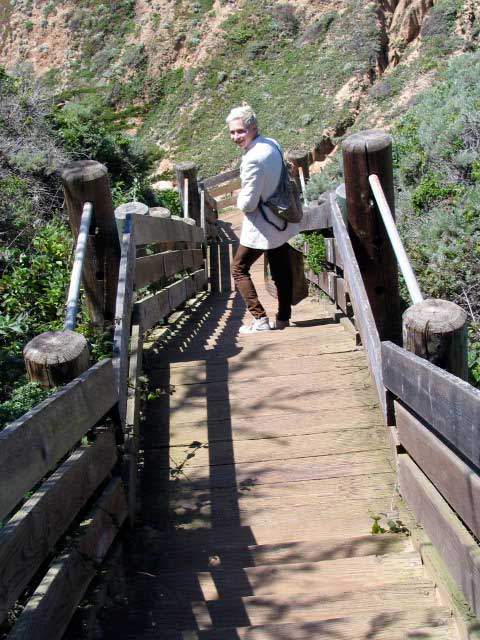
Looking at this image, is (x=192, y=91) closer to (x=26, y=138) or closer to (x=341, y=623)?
(x=26, y=138)

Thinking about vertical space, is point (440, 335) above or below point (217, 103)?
below

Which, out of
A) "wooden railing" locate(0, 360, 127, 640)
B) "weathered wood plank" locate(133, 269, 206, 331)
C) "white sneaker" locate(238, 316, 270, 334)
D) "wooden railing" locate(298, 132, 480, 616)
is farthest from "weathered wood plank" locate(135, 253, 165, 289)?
"wooden railing" locate(0, 360, 127, 640)

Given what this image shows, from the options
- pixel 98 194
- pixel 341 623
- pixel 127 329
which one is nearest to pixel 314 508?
pixel 341 623

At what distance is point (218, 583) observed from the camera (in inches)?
120

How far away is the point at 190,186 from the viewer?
40.9 ft

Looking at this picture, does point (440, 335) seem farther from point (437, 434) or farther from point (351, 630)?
point (351, 630)

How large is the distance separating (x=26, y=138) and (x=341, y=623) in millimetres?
8215

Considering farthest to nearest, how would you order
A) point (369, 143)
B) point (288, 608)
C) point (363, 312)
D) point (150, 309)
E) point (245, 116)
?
point (245, 116)
point (150, 309)
point (369, 143)
point (363, 312)
point (288, 608)

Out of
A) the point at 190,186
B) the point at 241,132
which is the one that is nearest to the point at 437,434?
the point at 241,132

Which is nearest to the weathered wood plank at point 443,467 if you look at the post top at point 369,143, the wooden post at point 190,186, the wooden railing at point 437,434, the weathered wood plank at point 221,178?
the wooden railing at point 437,434

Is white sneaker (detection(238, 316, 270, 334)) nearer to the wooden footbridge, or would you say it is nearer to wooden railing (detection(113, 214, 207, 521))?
the wooden footbridge

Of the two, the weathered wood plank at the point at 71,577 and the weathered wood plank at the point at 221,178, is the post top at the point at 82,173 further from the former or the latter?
the weathered wood plank at the point at 221,178

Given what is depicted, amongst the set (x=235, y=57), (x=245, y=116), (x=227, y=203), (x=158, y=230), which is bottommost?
(x=158, y=230)

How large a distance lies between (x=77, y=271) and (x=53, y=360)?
911 mm
